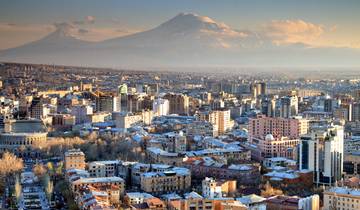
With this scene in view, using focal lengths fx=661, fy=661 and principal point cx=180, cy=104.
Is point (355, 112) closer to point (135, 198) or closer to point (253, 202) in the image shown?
point (253, 202)

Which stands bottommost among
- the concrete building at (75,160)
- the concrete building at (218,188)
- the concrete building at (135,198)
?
the concrete building at (135,198)

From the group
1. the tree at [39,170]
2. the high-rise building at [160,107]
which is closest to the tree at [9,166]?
the tree at [39,170]

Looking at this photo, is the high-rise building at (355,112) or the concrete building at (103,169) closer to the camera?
the concrete building at (103,169)

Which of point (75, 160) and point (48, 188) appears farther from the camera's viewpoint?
point (75, 160)

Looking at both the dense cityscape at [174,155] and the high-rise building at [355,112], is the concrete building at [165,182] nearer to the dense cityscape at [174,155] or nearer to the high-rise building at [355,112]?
the dense cityscape at [174,155]

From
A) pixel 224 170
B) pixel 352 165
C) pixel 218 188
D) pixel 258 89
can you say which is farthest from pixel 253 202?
pixel 258 89
